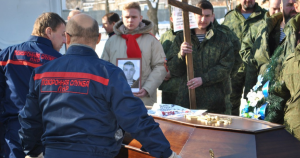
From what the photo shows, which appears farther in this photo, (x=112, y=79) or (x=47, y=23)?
(x=47, y=23)

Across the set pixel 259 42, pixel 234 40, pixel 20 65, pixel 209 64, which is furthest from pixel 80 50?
pixel 259 42

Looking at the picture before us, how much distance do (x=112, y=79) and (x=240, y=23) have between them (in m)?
4.54

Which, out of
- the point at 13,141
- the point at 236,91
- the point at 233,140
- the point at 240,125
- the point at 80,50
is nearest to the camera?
the point at 80,50

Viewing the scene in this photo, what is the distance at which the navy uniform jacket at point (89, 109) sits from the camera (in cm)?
240

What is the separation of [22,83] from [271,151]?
2013mm

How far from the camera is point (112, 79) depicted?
7.95ft

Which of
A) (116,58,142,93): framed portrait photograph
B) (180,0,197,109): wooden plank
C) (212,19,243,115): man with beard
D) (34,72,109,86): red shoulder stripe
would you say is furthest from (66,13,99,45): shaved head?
(212,19,243,115): man with beard

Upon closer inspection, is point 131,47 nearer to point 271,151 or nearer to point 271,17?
point 271,17

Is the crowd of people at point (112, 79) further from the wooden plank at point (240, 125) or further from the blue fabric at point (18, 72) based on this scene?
the wooden plank at point (240, 125)

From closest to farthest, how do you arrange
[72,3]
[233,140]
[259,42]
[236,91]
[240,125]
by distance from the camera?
[233,140], [240,125], [259,42], [236,91], [72,3]

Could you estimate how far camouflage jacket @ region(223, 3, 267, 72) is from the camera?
6.42 meters

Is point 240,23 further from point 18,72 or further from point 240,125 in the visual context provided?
point 18,72

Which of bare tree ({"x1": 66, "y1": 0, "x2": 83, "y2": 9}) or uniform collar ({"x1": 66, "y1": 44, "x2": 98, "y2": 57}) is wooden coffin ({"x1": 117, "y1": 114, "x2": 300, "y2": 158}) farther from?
bare tree ({"x1": 66, "y1": 0, "x2": 83, "y2": 9})

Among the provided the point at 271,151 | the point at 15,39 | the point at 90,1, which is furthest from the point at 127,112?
the point at 90,1
